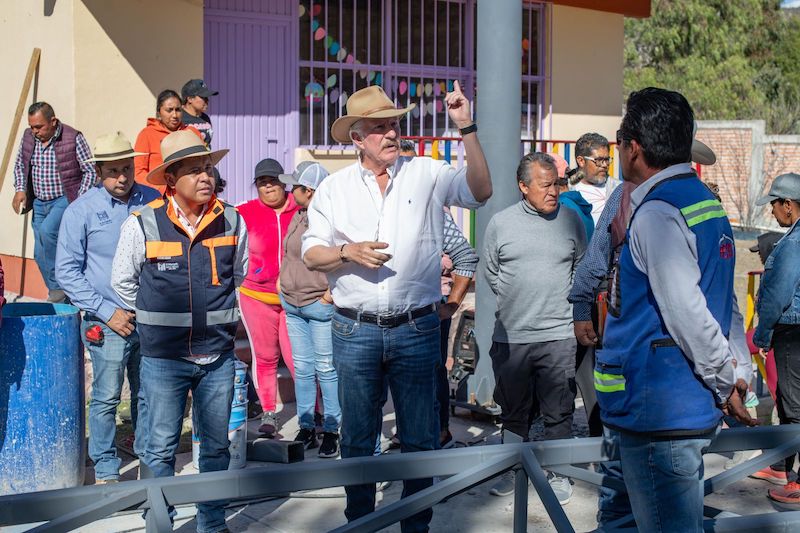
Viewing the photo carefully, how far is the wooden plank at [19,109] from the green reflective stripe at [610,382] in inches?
330

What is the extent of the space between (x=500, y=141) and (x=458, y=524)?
3.04 meters

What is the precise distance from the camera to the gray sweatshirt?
5.70 m

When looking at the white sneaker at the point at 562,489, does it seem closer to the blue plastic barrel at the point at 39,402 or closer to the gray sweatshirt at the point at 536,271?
the gray sweatshirt at the point at 536,271

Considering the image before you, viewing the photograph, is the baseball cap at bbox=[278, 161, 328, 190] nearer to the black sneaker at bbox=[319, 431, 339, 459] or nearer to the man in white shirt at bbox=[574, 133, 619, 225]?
the black sneaker at bbox=[319, 431, 339, 459]

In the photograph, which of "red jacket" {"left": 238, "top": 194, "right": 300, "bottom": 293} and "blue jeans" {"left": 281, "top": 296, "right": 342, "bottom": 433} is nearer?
"blue jeans" {"left": 281, "top": 296, "right": 342, "bottom": 433}

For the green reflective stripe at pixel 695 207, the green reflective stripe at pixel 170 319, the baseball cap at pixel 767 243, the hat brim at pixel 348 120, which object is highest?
the hat brim at pixel 348 120

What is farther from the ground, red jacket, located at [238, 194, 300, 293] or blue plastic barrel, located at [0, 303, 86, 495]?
red jacket, located at [238, 194, 300, 293]

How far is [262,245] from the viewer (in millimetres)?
7109

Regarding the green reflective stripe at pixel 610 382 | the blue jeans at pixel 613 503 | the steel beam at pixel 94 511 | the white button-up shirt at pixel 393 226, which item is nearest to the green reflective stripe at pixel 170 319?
the white button-up shirt at pixel 393 226

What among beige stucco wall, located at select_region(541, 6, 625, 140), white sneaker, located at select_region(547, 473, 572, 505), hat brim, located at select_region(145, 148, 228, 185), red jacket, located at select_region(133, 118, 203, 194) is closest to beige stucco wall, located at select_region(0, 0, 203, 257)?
red jacket, located at select_region(133, 118, 203, 194)

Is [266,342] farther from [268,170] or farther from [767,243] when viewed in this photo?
[767,243]

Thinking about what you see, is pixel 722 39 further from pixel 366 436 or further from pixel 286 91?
pixel 366 436

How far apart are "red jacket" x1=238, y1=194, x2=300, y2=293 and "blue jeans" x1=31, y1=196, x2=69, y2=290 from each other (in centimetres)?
288

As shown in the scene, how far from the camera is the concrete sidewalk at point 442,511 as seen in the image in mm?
5375
